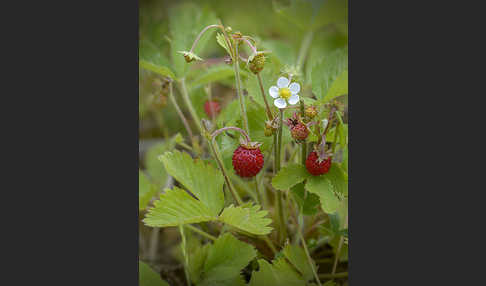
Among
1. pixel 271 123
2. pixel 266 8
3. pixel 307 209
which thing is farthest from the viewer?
pixel 266 8

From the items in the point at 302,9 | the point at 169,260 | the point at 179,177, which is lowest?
the point at 169,260

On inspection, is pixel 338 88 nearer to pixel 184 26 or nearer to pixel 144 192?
pixel 184 26

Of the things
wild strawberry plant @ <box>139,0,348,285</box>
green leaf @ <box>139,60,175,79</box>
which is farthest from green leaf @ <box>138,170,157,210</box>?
green leaf @ <box>139,60,175,79</box>

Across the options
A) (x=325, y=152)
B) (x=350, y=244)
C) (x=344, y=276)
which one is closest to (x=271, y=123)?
(x=325, y=152)

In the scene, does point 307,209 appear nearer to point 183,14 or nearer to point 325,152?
point 325,152

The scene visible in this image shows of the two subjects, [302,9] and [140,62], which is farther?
[302,9]

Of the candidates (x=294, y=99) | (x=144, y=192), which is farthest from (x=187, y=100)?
(x=294, y=99)
